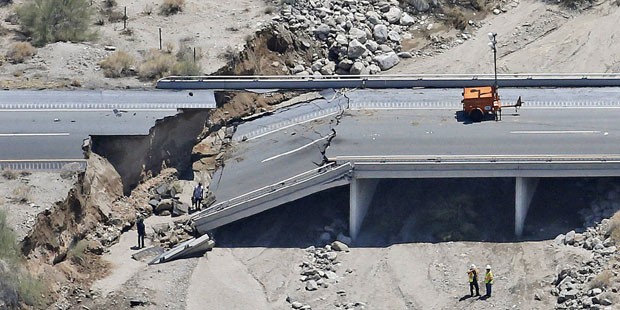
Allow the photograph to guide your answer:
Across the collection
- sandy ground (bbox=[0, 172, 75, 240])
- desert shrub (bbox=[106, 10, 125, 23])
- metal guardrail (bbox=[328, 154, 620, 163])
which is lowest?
sandy ground (bbox=[0, 172, 75, 240])

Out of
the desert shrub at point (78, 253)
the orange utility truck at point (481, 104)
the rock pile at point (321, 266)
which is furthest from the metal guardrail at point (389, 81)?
the desert shrub at point (78, 253)

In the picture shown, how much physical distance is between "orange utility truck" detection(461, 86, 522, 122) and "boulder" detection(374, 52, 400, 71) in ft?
25.6

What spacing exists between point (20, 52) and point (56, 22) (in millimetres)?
2363

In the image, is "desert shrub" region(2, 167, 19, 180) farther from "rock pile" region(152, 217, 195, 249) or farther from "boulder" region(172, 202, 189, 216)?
"boulder" region(172, 202, 189, 216)

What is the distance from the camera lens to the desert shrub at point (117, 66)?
67500 millimetres

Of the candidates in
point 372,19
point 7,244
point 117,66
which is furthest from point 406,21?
point 7,244

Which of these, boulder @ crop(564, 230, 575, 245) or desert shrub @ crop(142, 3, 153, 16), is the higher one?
desert shrub @ crop(142, 3, 153, 16)

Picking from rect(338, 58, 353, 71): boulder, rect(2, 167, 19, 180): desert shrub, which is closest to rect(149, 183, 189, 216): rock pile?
rect(2, 167, 19, 180): desert shrub

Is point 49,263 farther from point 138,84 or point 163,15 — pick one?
point 163,15

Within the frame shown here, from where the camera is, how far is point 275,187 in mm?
60312

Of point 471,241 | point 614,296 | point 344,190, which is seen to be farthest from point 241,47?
point 614,296

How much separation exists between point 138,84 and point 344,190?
30.7 feet

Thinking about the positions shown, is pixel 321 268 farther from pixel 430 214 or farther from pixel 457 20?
pixel 457 20

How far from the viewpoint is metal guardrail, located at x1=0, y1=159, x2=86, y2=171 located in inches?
2362
